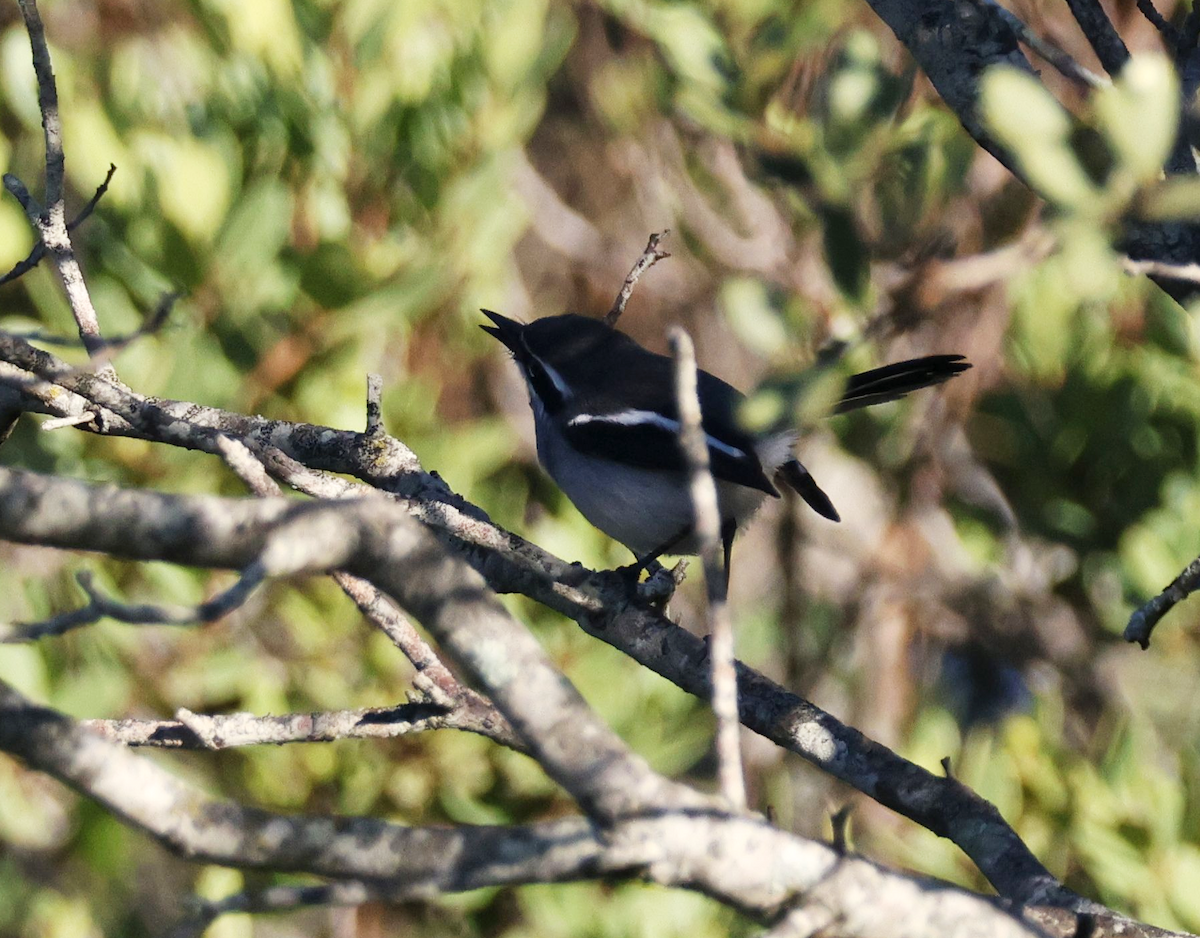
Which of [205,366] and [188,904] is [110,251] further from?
[188,904]

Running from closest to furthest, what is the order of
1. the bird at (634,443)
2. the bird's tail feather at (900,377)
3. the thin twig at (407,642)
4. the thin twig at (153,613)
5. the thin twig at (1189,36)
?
the thin twig at (153,613)
the thin twig at (1189,36)
the thin twig at (407,642)
the bird's tail feather at (900,377)
the bird at (634,443)

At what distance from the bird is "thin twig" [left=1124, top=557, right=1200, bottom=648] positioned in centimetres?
130

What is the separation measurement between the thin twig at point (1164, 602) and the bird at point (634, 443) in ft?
4.26

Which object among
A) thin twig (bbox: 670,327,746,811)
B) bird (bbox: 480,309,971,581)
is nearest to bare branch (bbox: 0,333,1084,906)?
bird (bbox: 480,309,971,581)

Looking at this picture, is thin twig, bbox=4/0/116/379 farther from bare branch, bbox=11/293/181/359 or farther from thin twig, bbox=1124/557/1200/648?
thin twig, bbox=1124/557/1200/648

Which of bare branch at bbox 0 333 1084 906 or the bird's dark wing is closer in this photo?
bare branch at bbox 0 333 1084 906

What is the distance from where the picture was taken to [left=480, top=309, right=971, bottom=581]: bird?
3.86 metres

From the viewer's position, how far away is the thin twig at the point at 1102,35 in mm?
2332

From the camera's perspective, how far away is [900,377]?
133 inches

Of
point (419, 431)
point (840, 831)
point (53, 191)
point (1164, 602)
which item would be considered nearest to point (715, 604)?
point (840, 831)

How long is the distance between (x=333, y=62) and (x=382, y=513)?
11.3ft

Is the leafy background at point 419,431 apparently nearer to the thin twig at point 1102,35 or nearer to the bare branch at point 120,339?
the thin twig at point 1102,35

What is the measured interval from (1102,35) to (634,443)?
2.07 meters

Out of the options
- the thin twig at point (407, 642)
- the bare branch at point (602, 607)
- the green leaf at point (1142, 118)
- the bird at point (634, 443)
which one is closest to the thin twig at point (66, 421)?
the bare branch at point (602, 607)
